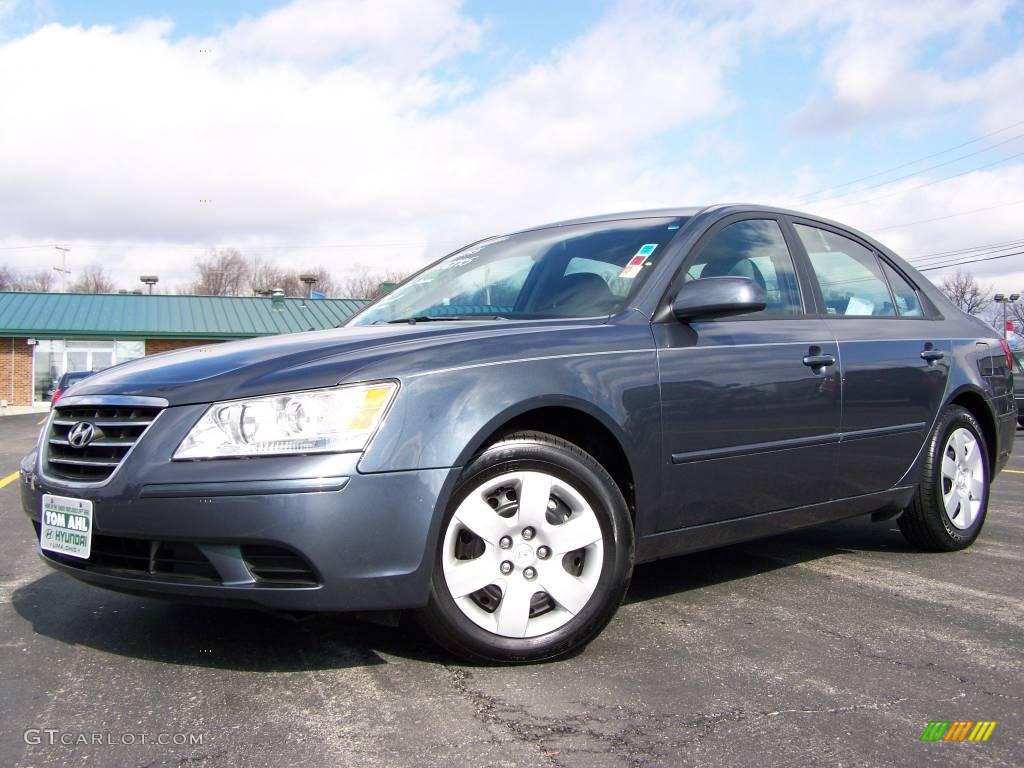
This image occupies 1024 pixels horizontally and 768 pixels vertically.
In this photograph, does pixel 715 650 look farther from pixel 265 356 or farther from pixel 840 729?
pixel 265 356

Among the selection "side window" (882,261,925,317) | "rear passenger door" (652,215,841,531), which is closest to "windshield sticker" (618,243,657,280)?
"rear passenger door" (652,215,841,531)

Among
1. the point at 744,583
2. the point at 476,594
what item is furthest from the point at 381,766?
the point at 744,583

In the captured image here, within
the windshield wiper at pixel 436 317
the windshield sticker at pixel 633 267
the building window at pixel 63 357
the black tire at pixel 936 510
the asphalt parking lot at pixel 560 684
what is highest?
the windshield sticker at pixel 633 267

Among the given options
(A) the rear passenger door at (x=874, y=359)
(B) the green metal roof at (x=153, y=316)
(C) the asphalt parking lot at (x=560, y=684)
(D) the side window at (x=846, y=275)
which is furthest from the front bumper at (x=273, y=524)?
(B) the green metal roof at (x=153, y=316)

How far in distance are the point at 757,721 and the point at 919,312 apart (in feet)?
9.93

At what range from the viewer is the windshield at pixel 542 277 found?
3.65 metres

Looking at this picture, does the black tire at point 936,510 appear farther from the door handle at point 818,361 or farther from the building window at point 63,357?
the building window at point 63,357

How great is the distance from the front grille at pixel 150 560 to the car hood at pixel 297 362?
42cm

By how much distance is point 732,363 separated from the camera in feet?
11.6

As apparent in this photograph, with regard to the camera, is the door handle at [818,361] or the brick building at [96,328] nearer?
the door handle at [818,361]

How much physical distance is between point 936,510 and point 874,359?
92 cm

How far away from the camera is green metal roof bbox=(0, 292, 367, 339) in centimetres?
3516

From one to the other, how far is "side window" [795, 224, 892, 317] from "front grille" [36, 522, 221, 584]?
285 cm

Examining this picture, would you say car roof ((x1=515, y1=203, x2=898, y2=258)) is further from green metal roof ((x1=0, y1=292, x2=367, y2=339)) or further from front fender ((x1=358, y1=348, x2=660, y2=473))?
green metal roof ((x1=0, y1=292, x2=367, y2=339))
